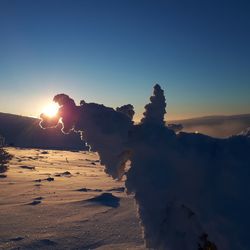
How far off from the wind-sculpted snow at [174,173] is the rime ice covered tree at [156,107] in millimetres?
30

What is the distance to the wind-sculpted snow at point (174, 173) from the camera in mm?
4172

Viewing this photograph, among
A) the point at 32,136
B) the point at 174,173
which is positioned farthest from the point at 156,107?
the point at 32,136

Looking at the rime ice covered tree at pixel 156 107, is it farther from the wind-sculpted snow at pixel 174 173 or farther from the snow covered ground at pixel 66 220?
the snow covered ground at pixel 66 220

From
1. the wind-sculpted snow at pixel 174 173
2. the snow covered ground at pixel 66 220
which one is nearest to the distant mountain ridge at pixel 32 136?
the snow covered ground at pixel 66 220

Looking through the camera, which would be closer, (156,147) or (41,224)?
(156,147)

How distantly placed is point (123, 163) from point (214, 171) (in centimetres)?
110

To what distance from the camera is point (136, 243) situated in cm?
809

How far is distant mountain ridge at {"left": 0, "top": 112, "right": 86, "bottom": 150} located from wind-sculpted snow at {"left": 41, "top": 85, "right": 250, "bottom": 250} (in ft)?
210

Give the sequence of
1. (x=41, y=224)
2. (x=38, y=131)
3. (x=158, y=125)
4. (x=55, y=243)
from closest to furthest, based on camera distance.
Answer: (x=158, y=125) < (x=55, y=243) < (x=41, y=224) < (x=38, y=131)

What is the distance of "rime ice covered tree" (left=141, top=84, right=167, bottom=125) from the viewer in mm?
5070

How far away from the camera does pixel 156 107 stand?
5195 mm

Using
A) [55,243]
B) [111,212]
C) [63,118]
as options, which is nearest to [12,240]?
[55,243]

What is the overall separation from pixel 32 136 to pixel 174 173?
73953 millimetres

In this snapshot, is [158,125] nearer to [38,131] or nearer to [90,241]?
[90,241]
